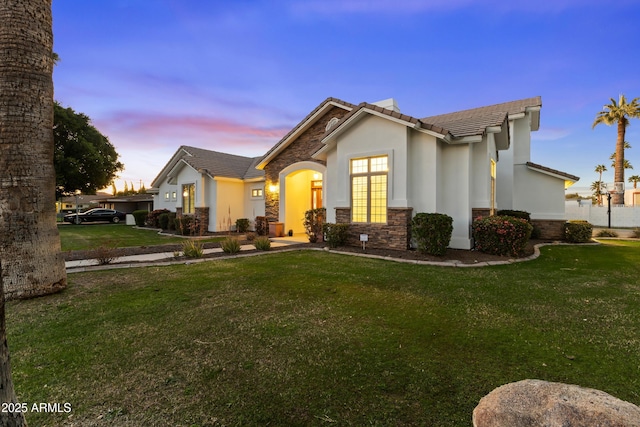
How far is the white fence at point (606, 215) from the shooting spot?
2241cm

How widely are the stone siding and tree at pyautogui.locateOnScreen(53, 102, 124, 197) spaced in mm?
26635

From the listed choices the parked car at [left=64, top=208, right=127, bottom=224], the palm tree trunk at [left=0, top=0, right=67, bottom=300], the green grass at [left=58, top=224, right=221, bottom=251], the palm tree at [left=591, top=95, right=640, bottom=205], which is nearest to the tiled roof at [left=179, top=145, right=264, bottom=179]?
the green grass at [left=58, top=224, right=221, bottom=251]

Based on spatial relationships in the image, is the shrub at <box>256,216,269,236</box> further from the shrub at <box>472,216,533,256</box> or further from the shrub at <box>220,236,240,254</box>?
the shrub at <box>472,216,533,256</box>

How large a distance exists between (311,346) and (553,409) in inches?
92.0

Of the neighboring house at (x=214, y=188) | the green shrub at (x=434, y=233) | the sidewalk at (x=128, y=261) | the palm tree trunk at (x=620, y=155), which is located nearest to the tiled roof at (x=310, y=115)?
the neighboring house at (x=214, y=188)

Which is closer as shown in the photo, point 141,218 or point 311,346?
point 311,346

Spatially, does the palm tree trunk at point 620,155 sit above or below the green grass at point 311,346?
above

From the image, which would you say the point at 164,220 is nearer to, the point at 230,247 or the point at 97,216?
the point at 230,247

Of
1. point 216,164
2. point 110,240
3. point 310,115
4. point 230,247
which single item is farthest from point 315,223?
point 216,164

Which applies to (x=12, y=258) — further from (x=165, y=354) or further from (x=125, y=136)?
(x=125, y=136)

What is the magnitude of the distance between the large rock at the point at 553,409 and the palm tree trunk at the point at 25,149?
6734mm

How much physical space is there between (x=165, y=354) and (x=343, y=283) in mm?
3623

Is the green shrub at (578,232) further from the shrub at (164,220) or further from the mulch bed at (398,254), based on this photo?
the shrub at (164,220)

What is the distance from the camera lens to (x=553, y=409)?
1.50 meters
